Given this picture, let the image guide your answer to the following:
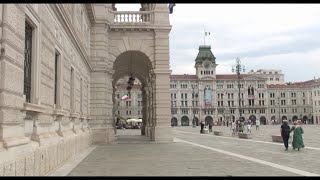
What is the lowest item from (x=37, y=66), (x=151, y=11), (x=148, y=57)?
(x=37, y=66)

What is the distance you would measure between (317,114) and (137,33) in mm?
127568

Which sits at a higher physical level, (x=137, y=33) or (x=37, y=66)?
(x=137, y=33)

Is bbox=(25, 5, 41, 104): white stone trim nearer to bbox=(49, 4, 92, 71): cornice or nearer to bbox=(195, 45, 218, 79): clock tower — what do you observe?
bbox=(49, 4, 92, 71): cornice

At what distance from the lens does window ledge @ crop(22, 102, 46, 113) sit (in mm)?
9648

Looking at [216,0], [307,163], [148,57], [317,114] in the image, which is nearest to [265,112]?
[317,114]

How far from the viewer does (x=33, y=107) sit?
10312 millimetres

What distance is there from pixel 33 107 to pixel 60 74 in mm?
4730

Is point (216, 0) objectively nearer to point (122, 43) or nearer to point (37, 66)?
point (37, 66)

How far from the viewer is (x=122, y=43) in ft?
99.3

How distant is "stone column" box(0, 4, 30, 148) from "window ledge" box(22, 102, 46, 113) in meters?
0.14

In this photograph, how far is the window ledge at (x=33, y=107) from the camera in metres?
9.65

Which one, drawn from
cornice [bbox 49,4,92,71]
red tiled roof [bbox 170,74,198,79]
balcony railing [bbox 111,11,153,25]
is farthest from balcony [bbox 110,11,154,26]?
red tiled roof [bbox 170,74,198,79]

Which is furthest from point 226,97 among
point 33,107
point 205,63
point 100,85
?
point 33,107

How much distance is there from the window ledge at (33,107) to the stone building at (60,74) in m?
0.03
